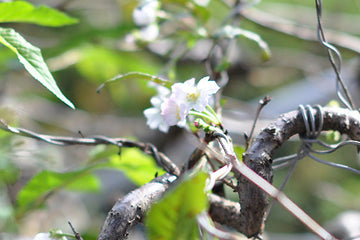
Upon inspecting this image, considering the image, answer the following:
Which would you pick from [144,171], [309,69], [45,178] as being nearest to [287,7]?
[309,69]

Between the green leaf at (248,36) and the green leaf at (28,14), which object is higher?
the green leaf at (28,14)

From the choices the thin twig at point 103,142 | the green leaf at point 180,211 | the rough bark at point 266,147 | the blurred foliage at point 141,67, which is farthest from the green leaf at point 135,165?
the green leaf at point 180,211

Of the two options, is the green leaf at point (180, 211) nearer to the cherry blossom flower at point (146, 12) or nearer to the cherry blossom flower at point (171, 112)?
the cherry blossom flower at point (171, 112)

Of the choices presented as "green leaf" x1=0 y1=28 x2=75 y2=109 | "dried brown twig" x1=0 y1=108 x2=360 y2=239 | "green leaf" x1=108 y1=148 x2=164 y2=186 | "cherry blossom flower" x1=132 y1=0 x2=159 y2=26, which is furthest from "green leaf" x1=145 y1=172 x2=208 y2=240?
"cherry blossom flower" x1=132 y1=0 x2=159 y2=26

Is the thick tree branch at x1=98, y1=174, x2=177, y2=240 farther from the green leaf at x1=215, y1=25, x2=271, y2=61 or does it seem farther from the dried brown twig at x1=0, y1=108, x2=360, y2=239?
the green leaf at x1=215, y1=25, x2=271, y2=61

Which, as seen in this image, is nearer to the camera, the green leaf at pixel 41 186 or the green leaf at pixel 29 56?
the green leaf at pixel 29 56

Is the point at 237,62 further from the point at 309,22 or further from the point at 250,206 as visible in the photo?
the point at 250,206

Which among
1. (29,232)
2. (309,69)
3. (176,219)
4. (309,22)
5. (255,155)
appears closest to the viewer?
(176,219)
